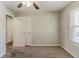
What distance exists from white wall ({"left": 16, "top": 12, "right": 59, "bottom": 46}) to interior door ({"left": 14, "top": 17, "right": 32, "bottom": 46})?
0.42 metres

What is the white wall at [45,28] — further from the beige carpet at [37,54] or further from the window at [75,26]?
the window at [75,26]

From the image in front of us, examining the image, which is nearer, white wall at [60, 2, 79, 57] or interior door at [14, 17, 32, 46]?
white wall at [60, 2, 79, 57]

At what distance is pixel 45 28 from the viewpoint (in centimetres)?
757

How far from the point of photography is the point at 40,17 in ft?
24.7

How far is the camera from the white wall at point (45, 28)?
7.52 meters

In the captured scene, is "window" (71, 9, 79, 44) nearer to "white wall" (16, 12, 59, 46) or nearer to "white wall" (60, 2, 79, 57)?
"white wall" (60, 2, 79, 57)

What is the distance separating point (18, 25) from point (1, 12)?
2501 mm

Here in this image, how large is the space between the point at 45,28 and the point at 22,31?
4.97 ft

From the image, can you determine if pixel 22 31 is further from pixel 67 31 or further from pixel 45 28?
pixel 67 31

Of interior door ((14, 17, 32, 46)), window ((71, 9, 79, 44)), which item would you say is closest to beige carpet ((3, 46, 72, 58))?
window ((71, 9, 79, 44))

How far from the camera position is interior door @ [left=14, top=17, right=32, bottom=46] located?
7.26 metres

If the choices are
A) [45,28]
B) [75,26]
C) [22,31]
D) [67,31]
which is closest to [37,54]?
[67,31]

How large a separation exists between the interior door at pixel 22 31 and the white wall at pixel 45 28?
423 millimetres

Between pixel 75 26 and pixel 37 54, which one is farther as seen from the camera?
pixel 37 54
